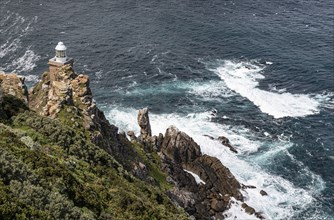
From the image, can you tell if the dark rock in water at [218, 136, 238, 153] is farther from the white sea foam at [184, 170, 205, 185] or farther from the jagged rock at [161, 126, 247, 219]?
the white sea foam at [184, 170, 205, 185]

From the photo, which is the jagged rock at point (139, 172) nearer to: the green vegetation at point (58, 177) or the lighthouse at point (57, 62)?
the green vegetation at point (58, 177)

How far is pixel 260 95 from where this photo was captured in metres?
95.9

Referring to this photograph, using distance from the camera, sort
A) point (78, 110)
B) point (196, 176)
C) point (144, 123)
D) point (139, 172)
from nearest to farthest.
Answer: point (139, 172) → point (78, 110) → point (196, 176) → point (144, 123)

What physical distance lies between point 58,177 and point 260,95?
7666 cm

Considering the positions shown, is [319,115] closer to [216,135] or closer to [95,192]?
[216,135]

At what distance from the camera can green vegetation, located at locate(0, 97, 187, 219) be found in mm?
19719

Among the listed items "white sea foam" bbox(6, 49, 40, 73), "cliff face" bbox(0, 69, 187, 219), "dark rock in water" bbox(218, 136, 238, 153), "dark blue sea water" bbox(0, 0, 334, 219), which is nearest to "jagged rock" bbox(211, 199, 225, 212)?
"dark blue sea water" bbox(0, 0, 334, 219)

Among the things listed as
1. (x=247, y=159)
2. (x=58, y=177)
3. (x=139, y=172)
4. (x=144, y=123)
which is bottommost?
(x=247, y=159)

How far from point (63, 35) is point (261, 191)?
71834mm

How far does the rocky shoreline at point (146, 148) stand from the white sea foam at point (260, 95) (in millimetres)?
19110

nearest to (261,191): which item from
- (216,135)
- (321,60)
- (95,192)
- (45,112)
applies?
(216,135)

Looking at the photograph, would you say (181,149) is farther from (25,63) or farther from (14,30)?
(14,30)

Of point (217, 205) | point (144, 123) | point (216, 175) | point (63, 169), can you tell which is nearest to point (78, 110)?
point (63, 169)

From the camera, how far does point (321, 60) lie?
364 ft
